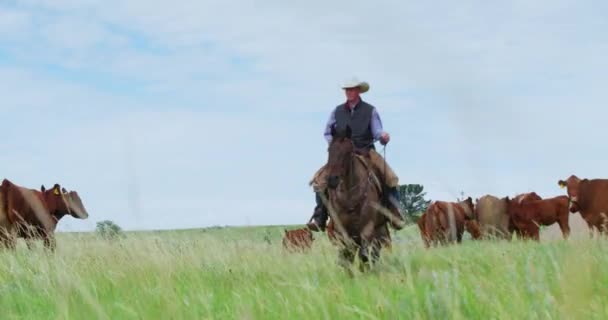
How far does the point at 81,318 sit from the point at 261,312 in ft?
3.46

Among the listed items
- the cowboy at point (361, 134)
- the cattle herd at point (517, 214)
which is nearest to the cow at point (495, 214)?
A: the cattle herd at point (517, 214)

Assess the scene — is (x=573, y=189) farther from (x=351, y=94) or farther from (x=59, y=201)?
(x=59, y=201)

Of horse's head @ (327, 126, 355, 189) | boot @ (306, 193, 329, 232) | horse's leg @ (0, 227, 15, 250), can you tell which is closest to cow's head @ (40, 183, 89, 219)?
horse's leg @ (0, 227, 15, 250)

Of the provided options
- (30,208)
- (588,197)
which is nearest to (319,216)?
(30,208)

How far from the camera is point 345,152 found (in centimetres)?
962

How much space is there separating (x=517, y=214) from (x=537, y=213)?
0.70m

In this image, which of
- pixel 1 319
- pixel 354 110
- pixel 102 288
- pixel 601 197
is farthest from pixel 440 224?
pixel 1 319

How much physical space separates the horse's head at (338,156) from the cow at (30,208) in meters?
6.86

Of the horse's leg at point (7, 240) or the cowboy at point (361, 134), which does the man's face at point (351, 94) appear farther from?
the horse's leg at point (7, 240)

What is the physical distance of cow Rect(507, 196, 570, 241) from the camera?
80.7ft

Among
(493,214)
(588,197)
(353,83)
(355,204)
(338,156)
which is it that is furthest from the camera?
(493,214)

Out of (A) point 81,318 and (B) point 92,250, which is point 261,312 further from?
(B) point 92,250

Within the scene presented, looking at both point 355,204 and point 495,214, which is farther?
point 495,214

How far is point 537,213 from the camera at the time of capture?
982 inches
